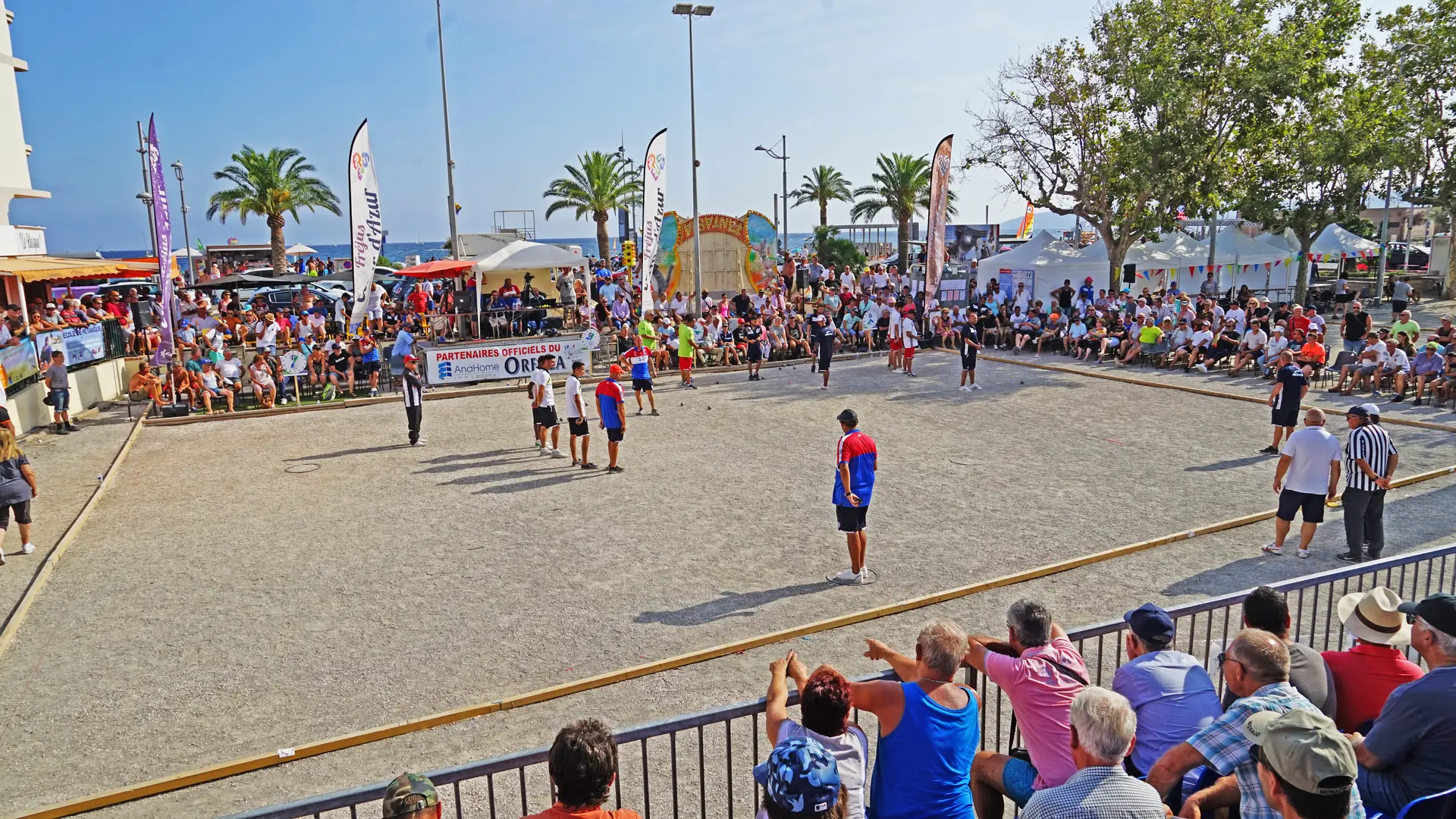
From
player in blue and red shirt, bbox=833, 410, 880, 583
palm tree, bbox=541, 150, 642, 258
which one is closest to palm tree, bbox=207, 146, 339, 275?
palm tree, bbox=541, 150, 642, 258

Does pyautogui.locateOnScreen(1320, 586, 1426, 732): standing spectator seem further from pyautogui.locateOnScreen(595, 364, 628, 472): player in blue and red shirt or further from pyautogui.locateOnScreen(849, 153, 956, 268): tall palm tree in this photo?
pyautogui.locateOnScreen(849, 153, 956, 268): tall palm tree

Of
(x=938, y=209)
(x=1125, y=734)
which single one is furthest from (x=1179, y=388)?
(x=1125, y=734)

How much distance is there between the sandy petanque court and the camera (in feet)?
21.4

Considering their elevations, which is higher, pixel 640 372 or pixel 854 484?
pixel 640 372

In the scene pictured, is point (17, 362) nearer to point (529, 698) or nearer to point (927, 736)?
point (529, 698)

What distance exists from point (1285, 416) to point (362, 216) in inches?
695

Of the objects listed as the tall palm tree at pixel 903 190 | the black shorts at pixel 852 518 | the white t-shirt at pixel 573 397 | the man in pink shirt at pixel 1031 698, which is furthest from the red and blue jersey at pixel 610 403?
the tall palm tree at pixel 903 190

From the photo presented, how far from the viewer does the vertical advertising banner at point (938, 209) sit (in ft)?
→ 76.8

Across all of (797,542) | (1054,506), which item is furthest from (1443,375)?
(797,542)

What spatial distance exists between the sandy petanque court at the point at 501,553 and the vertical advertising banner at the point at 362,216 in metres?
3.41

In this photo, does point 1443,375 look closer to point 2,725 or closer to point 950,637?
point 950,637

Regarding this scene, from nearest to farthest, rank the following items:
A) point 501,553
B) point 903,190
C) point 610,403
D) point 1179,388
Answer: point 501,553
point 610,403
point 1179,388
point 903,190

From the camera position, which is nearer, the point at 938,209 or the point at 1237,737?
the point at 1237,737

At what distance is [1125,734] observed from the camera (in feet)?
9.96
